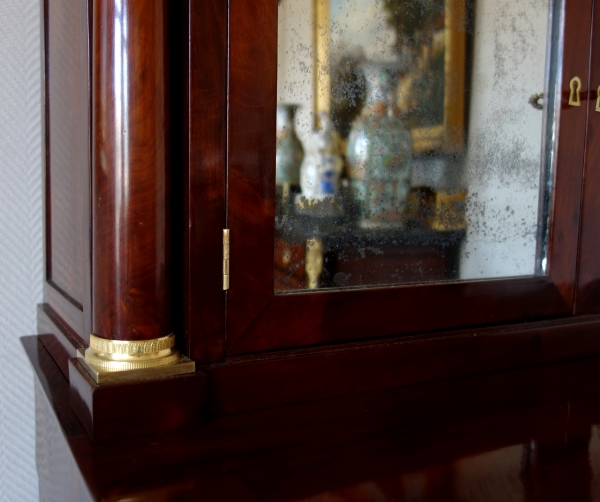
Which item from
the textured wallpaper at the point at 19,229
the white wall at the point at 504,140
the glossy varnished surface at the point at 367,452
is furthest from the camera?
the textured wallpaper at the point at 19,229

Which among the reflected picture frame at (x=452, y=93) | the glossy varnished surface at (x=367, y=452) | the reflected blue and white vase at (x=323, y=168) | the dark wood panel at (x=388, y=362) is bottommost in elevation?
the glossy varnished surface at (x=367, y=452)

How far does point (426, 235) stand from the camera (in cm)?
56

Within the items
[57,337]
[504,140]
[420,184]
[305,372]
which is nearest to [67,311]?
[57,337]

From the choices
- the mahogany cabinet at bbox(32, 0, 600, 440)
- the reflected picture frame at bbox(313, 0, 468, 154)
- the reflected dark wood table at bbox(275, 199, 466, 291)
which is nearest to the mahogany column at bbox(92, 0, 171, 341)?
the mahogany cabinet at bbox(32, 0, 600, 440)

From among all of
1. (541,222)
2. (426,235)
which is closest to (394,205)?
(426,235)

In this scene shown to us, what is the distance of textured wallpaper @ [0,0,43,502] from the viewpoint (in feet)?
2.40

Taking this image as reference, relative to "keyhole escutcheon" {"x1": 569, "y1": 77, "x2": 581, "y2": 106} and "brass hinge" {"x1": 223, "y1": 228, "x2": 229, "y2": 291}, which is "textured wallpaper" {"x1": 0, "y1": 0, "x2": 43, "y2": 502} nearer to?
"brass hinge" {"x1": 223, "y1": 228, "x2": 229, "y2": 291}

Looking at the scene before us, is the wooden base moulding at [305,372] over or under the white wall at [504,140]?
under

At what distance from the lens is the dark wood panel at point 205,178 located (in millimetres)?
428

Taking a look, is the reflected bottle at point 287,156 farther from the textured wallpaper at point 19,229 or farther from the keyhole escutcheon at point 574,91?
the textured wallpaper at point 19,229

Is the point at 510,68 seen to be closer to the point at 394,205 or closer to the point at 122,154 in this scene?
the point at 394,205

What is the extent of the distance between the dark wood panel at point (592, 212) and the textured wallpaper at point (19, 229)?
0.63 meters

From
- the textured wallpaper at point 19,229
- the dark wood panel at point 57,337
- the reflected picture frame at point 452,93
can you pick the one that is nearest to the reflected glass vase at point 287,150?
the reflected picture frame at point 452,93

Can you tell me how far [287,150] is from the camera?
478mm
